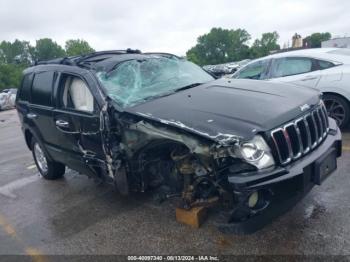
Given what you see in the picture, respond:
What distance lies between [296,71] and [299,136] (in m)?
3.68

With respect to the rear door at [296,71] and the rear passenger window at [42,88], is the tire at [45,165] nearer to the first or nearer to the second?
the rear passenger window at [42,88]

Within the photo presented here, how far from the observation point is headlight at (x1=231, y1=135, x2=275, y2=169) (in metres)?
2.84

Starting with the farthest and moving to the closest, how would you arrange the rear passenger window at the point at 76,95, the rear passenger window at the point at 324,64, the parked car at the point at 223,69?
the rear passenger window at the point at 324,64 < the parked car at the point at 223,69 < the rear passenger window at the point at 76,95

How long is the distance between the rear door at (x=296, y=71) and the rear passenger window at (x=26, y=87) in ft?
13.9

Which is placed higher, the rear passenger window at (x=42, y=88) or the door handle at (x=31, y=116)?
the rear passenger window at (x=42, y=88)

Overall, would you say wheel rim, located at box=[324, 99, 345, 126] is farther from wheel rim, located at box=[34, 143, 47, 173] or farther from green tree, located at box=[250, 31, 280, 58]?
green tree, located at box=[250, 31, 280, 58]

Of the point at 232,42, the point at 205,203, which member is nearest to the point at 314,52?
the point at 205,203

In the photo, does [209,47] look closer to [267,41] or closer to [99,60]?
[267,41]

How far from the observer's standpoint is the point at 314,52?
6.43 m

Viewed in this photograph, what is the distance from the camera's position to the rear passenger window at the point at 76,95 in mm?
4043

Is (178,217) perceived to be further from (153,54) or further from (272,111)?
(153,54)

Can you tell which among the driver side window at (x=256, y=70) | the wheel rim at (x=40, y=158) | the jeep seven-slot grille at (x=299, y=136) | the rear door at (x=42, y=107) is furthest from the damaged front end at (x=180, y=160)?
the driver side window at (x=256, y=70)

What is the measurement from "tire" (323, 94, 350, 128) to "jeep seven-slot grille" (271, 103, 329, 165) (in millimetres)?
2590

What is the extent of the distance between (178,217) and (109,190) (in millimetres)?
1494
